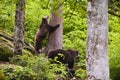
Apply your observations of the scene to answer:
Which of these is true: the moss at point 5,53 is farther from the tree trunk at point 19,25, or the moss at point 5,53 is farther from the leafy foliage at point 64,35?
the tree trunk at point 19,25

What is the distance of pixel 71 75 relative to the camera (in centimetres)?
1183

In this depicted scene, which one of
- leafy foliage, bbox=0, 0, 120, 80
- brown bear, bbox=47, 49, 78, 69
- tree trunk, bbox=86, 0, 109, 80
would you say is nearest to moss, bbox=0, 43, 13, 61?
leafy foliage, bbox=0, 0, 120, 80

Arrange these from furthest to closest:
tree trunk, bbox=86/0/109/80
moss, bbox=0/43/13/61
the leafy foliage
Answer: moss, bbox=0/43/13/61 → the leafy foliage → tree trunk, bbox=86/0/109/80

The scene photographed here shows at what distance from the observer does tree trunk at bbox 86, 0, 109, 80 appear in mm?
4637

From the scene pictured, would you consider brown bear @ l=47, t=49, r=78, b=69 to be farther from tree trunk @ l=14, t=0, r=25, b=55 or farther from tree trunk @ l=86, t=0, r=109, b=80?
tree trunk @ l=86, t=0, r=109, b=80

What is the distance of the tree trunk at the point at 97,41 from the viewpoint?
183 inches

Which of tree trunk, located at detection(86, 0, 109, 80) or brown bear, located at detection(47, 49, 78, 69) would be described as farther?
brown bear, located at detection(47, 49, 78, 69)

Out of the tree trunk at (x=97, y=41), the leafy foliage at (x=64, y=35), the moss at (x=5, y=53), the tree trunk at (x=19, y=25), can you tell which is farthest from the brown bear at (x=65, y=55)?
the tree trunk at (x=97, y=41)

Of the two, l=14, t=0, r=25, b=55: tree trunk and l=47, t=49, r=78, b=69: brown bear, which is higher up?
l=14, t=0, r=25, b=55: tree trunk

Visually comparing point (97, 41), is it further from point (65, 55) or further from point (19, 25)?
point (65, 55)

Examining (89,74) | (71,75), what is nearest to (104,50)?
(89,74)

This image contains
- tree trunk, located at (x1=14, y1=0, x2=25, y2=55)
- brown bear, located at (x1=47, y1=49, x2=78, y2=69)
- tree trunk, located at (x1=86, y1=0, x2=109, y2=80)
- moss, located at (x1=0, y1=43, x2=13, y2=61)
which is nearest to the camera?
tree trunk, located at (x1=86, y1=0, x2=109, y2=80)

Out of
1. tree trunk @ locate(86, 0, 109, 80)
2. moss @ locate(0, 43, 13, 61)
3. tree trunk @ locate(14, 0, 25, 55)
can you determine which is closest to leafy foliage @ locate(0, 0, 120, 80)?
tree trunk @ locate(14, 0, 25, 55)

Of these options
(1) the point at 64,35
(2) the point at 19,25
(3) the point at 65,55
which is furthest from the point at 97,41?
(1) the point at 64,35
